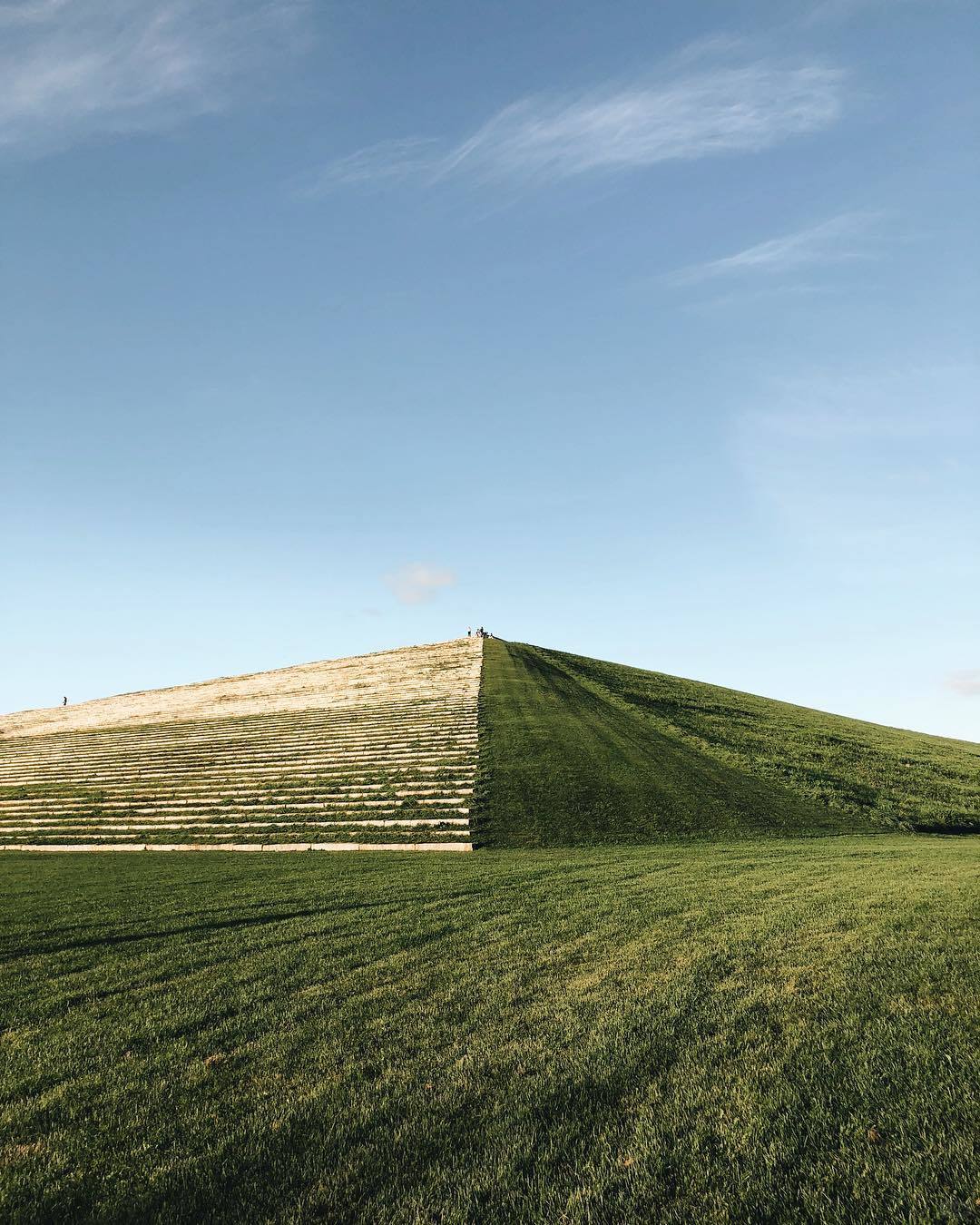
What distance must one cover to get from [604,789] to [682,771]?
6.11 meters

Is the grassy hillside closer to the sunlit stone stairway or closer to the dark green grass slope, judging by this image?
the dark green grass slope

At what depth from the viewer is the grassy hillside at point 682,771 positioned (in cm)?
2619

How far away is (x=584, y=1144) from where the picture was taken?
5.05 m

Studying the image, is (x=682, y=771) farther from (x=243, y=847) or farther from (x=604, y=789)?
(x=243, y=847)

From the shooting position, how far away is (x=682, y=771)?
108ft

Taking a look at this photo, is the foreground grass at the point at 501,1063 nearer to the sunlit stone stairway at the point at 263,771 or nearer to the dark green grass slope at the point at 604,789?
the dark green grass slope at the point at 604,789

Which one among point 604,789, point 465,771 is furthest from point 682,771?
point 465,771

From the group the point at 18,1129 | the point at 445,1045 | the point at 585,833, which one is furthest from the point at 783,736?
the point at 18,1129

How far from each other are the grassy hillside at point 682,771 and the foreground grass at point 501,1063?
13681 millimetres

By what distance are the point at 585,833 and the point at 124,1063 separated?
19430 millimetres

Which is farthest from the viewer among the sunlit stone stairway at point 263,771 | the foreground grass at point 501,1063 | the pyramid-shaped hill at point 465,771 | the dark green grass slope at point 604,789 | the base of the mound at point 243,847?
the sunlit stone stairway at point 263,771

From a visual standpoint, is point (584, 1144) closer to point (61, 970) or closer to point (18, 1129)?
point (18, 1129)

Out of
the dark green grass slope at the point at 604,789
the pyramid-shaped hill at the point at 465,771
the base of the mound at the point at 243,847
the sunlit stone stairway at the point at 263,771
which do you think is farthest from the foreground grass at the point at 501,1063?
the sunlit stone stairway at the point at 263,771

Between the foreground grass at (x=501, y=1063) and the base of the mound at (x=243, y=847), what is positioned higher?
the foreground grass at (x=501, y=1063)
